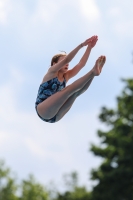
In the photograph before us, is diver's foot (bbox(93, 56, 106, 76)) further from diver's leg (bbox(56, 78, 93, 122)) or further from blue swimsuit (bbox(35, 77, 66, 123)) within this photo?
blue swimsuit (bbox(35, 77, 66, 123))

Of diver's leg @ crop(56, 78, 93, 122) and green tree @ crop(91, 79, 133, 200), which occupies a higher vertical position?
green tree @ crop(91, 79, 133, 200)

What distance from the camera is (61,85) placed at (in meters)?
11.2

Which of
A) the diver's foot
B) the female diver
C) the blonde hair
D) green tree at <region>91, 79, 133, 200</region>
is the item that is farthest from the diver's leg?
green tree at <region>91, 79, 133, 200</region>

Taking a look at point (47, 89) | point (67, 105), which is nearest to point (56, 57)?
point (47, 89)

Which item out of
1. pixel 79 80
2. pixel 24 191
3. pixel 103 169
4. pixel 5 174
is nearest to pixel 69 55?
pixel 79 80

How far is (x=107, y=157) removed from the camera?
42.7 metres

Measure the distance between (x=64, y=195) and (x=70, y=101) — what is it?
48.8m

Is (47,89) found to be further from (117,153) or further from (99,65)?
(117,153)

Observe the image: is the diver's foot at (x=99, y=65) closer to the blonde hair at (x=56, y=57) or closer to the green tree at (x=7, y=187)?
the blonde hair at (x=56, y=57)

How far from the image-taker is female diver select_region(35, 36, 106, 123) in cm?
1048

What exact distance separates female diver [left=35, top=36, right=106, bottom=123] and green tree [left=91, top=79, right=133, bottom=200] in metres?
28.7

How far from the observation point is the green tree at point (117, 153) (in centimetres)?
3991

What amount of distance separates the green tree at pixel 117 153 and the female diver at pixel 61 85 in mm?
28694

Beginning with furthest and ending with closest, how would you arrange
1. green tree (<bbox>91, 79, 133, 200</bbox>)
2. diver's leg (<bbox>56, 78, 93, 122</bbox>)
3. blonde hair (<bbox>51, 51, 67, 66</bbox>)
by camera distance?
green tree (<bbox>91, 79, 133, 200</bbox>), blonde hair (<bbox>51, 51, 67, 66</bbox>), diver's leg (<bbox>56, 78, 93, 122</bbox>)
